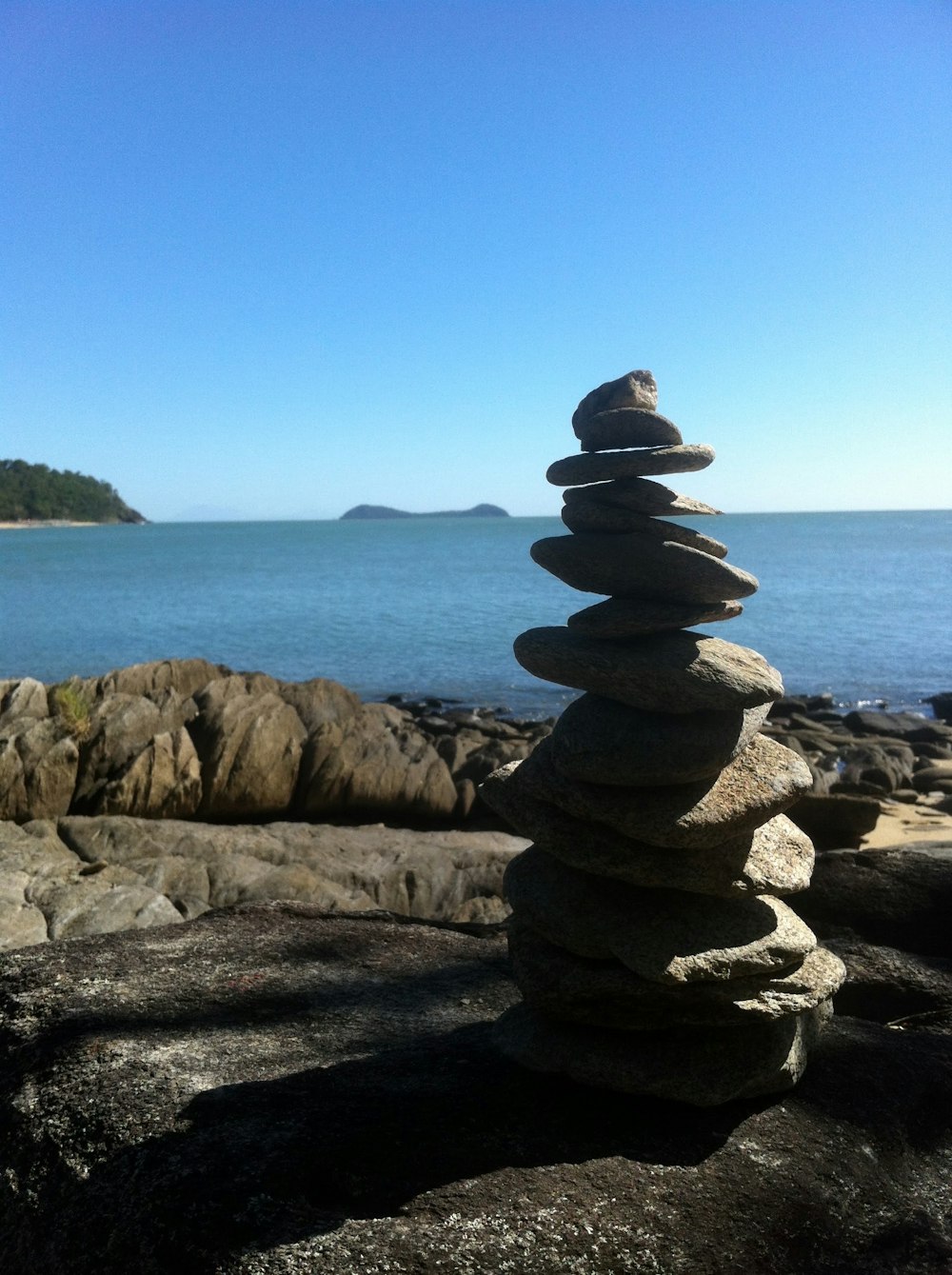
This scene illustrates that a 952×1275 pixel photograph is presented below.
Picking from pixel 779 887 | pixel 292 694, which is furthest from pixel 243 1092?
pixel 292 694

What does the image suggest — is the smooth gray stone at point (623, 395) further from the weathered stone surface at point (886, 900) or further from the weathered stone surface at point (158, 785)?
the weathered stone surface at point (158, 785)

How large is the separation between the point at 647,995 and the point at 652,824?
25.4 inches

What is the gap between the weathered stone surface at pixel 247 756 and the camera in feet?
32.6

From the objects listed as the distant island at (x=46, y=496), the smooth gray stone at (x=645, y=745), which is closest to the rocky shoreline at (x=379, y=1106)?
the smooth gray stone at (x=645, y=745)

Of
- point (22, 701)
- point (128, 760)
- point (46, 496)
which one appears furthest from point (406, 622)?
point (46, 496)

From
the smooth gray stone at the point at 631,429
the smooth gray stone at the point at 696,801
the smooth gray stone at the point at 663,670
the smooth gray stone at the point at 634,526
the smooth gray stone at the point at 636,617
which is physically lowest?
the smooth gray stone at the point at 696,801

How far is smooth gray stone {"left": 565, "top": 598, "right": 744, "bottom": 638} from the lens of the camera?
13.6 feet

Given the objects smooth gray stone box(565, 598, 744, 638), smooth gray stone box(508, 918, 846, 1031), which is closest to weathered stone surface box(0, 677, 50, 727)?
smooth gray stone box(508, 918, 846, 1031)

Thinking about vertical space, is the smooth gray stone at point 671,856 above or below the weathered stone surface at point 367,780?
above

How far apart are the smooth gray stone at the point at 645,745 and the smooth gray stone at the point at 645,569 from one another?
47 centimetres

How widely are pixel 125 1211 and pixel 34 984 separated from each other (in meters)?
1.88

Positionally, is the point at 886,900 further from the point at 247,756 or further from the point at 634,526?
the point at 247,756

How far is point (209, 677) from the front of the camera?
1381 centimetres

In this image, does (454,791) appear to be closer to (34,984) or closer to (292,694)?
(292,694)
